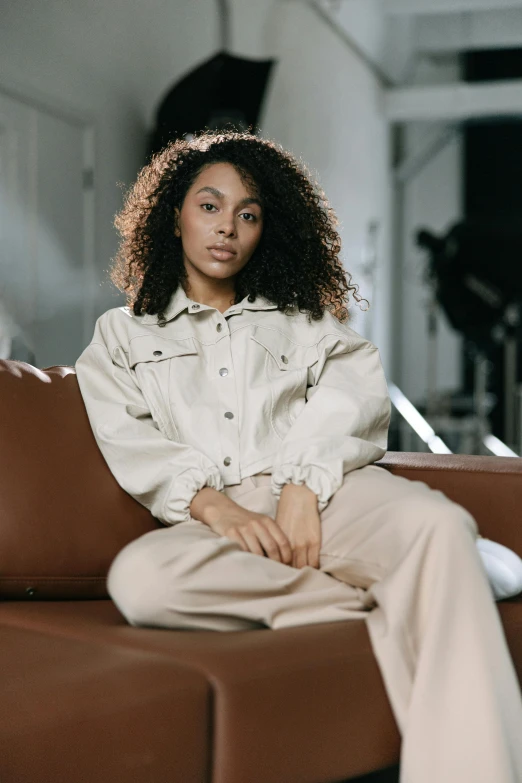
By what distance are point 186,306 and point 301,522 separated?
58 centimetres

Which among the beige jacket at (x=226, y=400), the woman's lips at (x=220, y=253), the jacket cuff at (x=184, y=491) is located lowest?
the jacket cuff at (x=184, y=491)

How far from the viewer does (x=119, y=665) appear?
1.24 metres

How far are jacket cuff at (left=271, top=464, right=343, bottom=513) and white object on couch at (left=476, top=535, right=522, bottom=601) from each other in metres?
0.27

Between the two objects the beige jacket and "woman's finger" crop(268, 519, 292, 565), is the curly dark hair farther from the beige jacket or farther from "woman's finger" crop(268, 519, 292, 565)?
"woman's finger" crop(268, 519, 292, 565)

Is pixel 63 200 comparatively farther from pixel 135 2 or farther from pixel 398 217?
pixel 398 217

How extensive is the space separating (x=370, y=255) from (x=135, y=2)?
14.1 ft

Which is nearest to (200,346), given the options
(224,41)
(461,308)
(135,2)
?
(135,2)

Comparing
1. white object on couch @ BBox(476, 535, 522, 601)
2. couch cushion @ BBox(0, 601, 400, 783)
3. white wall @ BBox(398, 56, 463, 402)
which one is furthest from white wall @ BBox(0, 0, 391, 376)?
couch cushion @ BBox(0, 601, 400, 783)

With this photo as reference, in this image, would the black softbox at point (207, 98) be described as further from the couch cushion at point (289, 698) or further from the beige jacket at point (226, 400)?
the couch cushion at point (289, 698)

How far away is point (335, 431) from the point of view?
1868 millimetres

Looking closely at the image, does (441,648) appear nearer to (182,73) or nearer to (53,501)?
(53,501)

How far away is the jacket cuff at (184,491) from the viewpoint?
1757 mm

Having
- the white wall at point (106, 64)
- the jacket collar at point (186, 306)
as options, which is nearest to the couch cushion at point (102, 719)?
the jacket collar at point (186, 306)

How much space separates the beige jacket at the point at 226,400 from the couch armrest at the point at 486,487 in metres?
0.13
